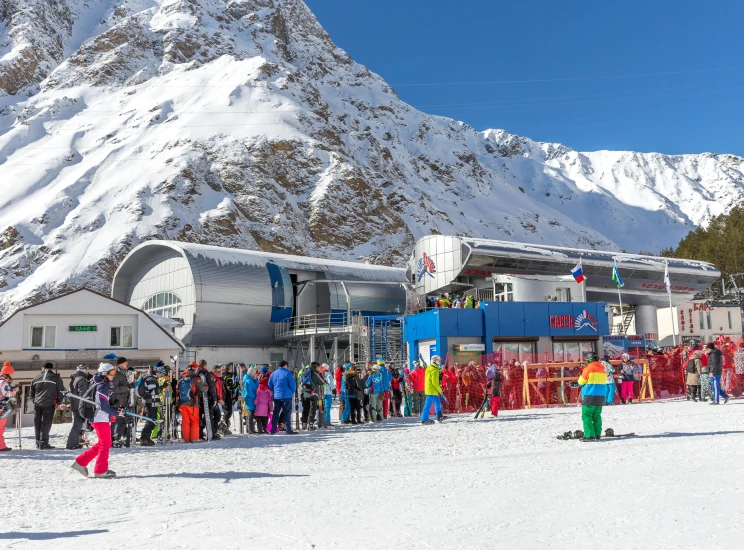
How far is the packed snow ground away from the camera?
18.1ft

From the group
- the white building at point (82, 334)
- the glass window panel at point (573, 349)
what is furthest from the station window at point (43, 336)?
the glass window panel at point (573, 349)

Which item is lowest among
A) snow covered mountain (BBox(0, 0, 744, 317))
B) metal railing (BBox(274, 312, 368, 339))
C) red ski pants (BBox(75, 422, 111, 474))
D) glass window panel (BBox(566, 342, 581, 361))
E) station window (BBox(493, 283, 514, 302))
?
red ski pants (BBox(75, 422, 111, 474))

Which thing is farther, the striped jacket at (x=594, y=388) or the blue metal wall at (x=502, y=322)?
the blue metal wall at (x=502, y=322)

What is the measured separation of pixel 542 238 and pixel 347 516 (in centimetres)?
15220

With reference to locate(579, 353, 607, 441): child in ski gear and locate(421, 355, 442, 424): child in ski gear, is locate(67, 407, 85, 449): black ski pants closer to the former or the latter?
locate(421, 355, 442, 424): child in ski gear

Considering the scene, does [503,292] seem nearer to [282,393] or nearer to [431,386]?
[431,386]

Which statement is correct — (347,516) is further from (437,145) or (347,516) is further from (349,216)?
(437,145)

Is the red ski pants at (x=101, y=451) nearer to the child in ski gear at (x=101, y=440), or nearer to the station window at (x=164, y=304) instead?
the child in ski gear at (x=101, y=440)

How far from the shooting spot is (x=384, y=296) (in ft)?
130

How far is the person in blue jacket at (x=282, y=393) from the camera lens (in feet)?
49.0

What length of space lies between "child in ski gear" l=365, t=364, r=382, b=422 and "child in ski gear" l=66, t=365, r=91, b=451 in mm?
6591

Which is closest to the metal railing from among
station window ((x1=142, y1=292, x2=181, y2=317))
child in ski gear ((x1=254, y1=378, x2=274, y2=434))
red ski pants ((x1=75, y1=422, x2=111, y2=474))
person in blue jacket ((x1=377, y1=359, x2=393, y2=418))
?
station window ((x1=142, y1=292, x2=181, y2=317))

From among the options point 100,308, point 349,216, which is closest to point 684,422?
point 100,308

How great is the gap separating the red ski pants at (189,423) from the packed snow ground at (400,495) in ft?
5.34
